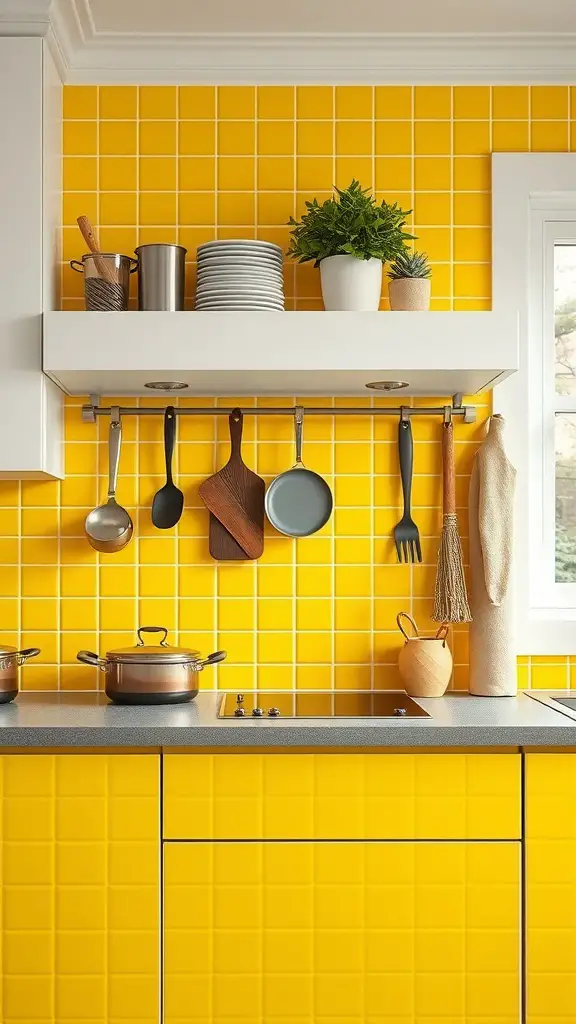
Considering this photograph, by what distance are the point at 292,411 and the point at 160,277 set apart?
1.54ft

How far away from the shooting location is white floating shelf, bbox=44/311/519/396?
7.22ft

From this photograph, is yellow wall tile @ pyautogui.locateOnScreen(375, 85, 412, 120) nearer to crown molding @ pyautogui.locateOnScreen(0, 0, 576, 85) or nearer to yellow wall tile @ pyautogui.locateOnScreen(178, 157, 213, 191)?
crown molding @ pyautogui.locateOnScreen(0, 0, 576, 85)

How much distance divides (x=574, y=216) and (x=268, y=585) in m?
1.25

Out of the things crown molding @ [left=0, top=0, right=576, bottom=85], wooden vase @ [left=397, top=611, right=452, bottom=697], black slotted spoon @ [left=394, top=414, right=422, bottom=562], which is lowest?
wooden vase @ [left=397, top=611, right=452, bottom=697]

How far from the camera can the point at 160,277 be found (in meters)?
2.29

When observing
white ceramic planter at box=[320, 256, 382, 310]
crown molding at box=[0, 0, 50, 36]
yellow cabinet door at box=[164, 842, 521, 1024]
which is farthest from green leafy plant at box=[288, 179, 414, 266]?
yellow cabinet door at box=[164, 842, 521, 1024]

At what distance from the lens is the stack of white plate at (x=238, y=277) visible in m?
2.26

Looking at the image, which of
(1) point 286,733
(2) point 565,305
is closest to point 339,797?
(1) point 286,733

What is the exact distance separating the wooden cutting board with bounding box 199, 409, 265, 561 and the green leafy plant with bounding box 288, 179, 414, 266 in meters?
0.46

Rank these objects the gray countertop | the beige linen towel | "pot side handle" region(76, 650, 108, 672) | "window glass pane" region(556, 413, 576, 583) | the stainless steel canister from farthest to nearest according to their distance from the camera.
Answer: "window glass pane" region(556, 413, 576, 583) → the beige linen towel → the stainless steel canister → "pot side handle" region(76, 650, 108, 672) → the gray countertop

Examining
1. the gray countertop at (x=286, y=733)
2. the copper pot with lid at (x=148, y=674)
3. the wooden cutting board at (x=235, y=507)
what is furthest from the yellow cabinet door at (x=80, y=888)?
the wooden cutting board at (x=235, y=507)

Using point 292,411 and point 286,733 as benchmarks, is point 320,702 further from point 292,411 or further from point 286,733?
point 292,411

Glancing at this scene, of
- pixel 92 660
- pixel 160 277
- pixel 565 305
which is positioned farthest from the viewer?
pixel 565 305

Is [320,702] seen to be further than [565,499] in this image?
No
